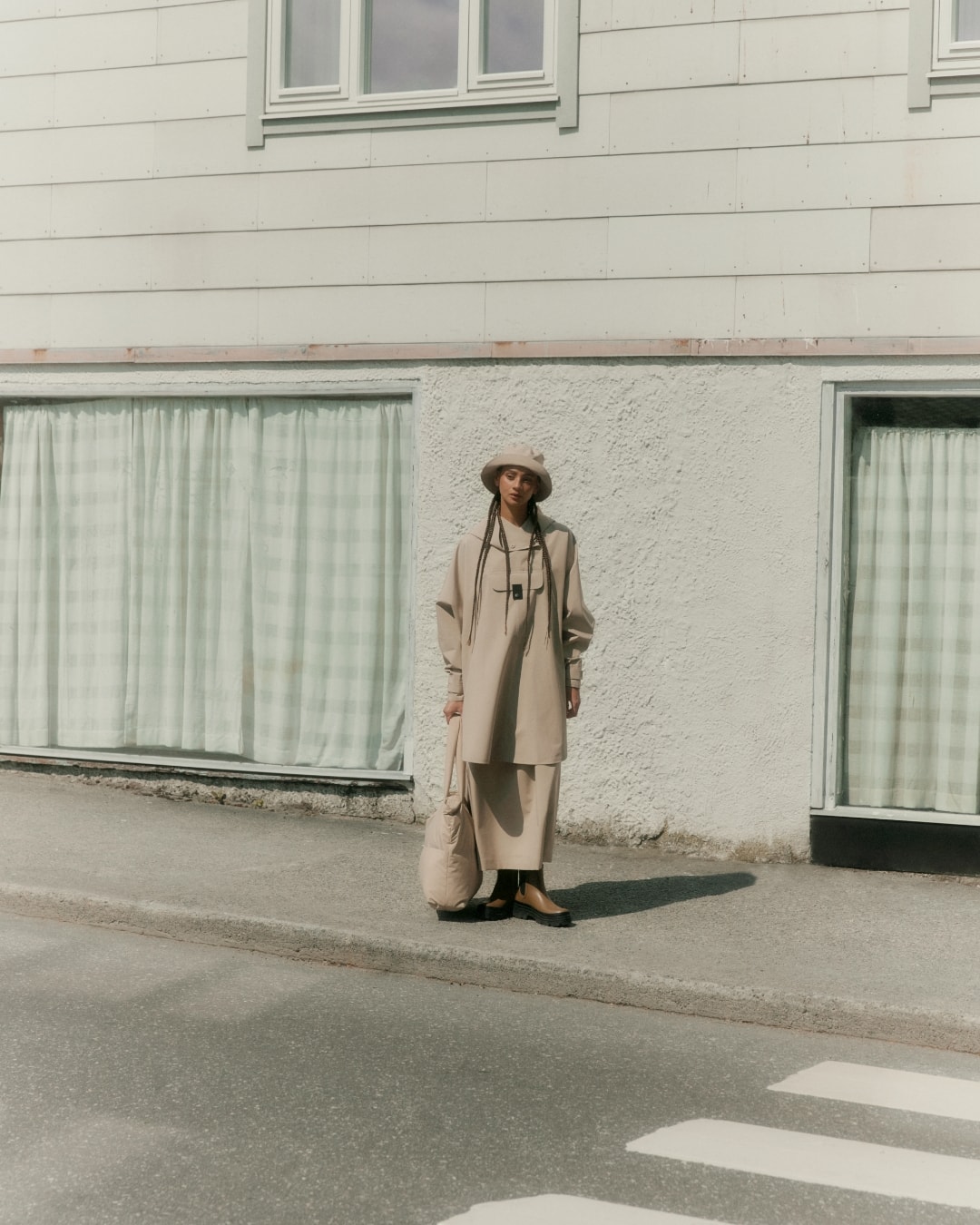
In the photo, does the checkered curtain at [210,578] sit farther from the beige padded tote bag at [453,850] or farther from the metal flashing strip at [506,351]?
the beige padded tote bag at [453,850]

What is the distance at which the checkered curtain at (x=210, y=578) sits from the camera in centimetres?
904

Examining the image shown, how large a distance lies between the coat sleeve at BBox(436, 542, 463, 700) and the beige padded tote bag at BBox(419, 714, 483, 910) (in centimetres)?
17

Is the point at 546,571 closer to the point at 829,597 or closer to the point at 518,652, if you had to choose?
the point at 518,652

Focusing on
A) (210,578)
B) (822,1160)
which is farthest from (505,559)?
(210,578)

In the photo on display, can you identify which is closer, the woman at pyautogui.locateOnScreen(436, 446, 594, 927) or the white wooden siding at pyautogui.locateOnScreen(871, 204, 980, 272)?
the woman at pyautogui.locateOnScreen(436, 446, 594, 927)

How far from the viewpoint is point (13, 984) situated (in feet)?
19.0

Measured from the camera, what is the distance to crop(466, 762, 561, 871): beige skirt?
656 cm

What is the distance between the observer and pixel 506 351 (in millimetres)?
8516

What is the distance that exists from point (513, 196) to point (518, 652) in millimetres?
3176

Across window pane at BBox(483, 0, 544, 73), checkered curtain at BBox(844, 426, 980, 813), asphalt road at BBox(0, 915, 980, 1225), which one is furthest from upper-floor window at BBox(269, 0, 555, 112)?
asphalt road at BBox(0, 915, 980, 1225)

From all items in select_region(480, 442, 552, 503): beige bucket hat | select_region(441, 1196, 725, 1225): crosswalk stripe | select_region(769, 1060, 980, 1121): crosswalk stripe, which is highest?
select_region(480, 442, 552, 503): beige bucket hat

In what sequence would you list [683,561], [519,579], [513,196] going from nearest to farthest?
[519,579], [683,561], [513,196]

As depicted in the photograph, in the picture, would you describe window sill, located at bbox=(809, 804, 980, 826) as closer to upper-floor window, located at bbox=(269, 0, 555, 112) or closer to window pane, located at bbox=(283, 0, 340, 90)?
upper-floor window, located at bbox=(269, 0, 555, 112)

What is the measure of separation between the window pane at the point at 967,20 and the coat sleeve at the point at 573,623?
358 centimetres
